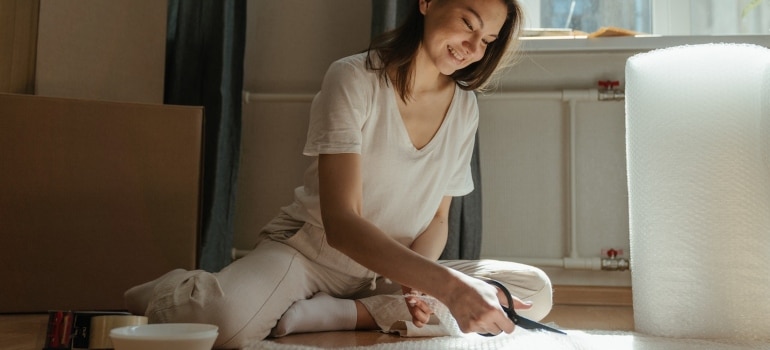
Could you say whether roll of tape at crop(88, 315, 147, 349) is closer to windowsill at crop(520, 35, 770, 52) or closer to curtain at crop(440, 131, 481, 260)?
curtain at crop(440, 131, 481, 260)

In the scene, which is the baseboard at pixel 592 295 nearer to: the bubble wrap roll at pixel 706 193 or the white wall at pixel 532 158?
the white wall at pixel 532 158

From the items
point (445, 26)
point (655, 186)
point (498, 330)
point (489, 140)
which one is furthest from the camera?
point (489, 140)

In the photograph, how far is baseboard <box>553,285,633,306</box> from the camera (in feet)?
6.87

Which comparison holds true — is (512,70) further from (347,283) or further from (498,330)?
(498,330)

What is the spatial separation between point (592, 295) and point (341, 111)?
1.07 m

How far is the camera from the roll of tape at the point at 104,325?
1.08m

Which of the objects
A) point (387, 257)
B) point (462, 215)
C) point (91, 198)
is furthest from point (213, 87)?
point (387, 257)

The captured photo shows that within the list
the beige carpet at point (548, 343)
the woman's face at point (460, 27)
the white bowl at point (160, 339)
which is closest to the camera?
the white bowl at point (160, 339)

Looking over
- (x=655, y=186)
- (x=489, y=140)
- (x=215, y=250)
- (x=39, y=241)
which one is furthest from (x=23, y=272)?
(x=655, y=186)

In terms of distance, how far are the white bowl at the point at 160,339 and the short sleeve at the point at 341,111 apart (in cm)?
42

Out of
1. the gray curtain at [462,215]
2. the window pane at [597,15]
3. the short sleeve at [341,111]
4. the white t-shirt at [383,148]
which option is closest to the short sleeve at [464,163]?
the white t-shirt at [383,148]

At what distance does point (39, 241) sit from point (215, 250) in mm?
443

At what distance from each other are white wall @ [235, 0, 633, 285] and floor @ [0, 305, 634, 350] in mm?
187

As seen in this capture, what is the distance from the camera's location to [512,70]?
216cm
